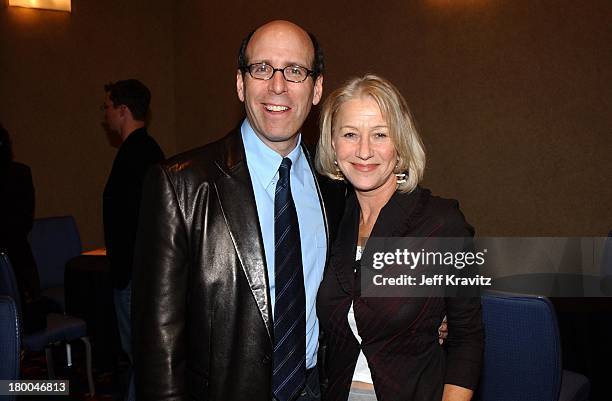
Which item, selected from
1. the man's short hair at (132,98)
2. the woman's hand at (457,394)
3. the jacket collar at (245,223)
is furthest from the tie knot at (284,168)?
the man's short hair at (132,98)

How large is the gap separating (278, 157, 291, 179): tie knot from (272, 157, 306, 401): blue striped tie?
6 centimetres

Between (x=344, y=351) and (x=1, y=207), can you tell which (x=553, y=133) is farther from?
(x=1, y=207)

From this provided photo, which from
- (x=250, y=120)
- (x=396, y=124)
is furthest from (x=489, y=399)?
(x=250, y=120)

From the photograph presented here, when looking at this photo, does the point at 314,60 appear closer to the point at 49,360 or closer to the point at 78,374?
the point at 49,360

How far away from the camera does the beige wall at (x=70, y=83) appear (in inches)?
202

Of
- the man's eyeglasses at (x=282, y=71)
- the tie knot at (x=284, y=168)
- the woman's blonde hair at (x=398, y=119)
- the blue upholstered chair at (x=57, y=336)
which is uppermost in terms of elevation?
the man's eyeglasses at (x=282, y=71)

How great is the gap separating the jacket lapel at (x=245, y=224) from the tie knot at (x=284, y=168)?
132mm

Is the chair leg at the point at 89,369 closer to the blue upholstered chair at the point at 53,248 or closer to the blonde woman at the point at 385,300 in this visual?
the blue upholstered chair at the point at 53,248

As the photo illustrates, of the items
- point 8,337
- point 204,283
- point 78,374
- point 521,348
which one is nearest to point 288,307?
point 204,283

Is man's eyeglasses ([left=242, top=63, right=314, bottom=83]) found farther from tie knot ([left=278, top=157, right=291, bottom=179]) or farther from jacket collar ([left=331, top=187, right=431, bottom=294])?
jacket collar ([left=331, top=187, right=431, bottom=294])

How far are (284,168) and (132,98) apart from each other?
247 centimetres

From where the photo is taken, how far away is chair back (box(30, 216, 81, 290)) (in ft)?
15.0

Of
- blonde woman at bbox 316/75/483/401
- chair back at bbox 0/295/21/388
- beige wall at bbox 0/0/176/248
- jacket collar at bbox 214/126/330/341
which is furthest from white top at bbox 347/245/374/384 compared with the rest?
beige wall at bbox 0/0/176/248

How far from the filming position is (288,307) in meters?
1.70
